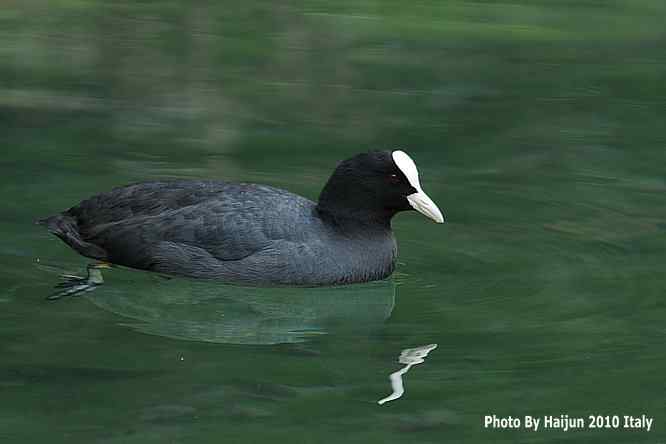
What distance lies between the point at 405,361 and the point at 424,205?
115cm

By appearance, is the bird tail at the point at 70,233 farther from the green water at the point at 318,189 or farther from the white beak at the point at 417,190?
the white beak at the point at 417,190

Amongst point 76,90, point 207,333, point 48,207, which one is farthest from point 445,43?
point 207,333

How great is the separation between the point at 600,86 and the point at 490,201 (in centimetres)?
299

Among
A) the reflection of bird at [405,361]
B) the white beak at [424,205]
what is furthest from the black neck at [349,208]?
the reflection of bird at [405,361]

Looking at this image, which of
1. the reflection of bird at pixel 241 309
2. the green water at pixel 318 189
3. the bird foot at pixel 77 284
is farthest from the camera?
the bird foot at pixel 77 284

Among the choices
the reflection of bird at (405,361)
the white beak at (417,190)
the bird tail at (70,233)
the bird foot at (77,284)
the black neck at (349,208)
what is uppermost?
the white beak at (417,190)

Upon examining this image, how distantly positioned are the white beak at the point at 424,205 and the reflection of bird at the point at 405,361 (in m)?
0.90

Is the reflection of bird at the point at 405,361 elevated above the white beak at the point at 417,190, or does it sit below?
below

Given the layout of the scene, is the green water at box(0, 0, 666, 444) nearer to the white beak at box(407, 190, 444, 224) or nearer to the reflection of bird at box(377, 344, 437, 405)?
the reflection of bird at box(377, 344, 437, 405)

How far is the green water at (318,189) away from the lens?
596 centimetres

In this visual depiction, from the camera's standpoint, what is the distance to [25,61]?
11.5m

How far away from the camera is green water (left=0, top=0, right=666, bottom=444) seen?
5961 mm

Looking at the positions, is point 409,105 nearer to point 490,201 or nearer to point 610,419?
point 490,201

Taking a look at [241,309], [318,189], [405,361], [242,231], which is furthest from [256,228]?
[318,189]
